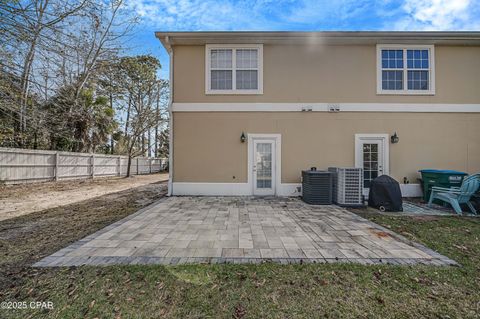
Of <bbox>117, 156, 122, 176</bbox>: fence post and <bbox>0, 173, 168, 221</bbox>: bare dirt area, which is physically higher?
<bbox>117, 156, 122, 176</bbox>: fence post

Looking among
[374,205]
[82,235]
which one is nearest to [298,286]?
[82,235]

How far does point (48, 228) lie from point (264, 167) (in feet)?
19.3

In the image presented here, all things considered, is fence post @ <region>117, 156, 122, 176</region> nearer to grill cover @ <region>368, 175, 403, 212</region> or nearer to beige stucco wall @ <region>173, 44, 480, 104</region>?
beige stucco wall @ <region>173, 44, 480, 104</region>

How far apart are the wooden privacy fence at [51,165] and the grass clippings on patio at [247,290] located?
8.70 metres

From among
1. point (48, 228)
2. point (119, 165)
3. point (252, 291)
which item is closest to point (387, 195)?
point (252, 291)

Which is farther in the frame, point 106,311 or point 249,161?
point 249,161

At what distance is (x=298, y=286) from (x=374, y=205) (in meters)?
4.80

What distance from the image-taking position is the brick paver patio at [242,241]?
2961 mm

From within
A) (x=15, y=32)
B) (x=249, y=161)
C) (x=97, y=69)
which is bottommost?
(x=249, y=161)

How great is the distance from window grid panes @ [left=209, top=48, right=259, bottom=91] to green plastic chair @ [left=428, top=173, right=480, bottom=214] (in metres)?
6.44

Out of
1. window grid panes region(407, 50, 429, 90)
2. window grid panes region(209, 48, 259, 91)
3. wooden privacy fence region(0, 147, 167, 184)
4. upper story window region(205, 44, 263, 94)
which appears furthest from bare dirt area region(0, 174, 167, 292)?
window grid panes region(407, 50, 429, 90)

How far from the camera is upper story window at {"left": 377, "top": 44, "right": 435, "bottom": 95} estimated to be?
7.29 metres

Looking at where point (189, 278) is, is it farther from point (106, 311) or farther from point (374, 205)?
point (374, 205)

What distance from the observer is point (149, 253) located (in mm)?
3082
